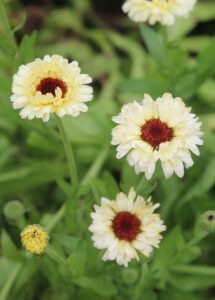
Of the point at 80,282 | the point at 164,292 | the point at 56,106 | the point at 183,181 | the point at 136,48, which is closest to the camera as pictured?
the point at 56,106

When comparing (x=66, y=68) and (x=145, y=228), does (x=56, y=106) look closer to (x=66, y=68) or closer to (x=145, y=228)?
(x=66, y=68)

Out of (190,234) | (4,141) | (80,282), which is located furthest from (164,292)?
(4,141)

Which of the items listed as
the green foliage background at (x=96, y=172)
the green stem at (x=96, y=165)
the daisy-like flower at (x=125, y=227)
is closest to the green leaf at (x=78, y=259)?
the green foliage background at (x=96, y=172)

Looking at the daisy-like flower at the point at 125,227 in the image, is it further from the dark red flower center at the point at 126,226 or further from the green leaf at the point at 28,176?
the green leaf at the point at 28,176

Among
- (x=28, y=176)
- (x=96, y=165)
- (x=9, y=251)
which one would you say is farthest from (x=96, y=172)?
(x=9, y=251)

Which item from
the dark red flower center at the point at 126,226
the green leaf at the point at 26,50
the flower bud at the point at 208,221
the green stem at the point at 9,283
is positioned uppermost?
the green leaf at the point at 26,50

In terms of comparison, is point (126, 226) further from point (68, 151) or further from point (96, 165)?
point (96, 165)

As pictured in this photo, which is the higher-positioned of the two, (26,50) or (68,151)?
(26,50)
